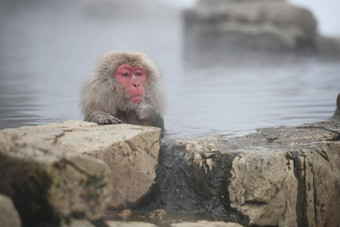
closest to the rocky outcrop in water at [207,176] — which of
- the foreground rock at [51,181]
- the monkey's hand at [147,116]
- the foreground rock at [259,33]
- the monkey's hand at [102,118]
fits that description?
the foreground rock at [51,181]

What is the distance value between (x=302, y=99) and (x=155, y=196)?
13.3ft

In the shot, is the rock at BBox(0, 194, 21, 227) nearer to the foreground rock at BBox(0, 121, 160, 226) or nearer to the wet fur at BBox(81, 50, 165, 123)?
the foreground rock at BBox(0, 121, 160, 226)

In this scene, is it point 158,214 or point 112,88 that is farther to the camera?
point 112,88

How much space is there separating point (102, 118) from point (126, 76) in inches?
23.4

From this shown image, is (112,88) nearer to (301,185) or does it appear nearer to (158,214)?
(158,214)

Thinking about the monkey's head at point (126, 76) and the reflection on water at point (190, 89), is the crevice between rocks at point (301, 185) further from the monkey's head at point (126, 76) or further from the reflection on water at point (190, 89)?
the monkey's head at point (126, 76)

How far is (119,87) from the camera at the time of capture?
4.11m

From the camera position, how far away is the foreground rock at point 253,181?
9.52 feet

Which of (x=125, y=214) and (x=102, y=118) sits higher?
(x=102, y=118)

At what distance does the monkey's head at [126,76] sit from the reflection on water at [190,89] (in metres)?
0.36

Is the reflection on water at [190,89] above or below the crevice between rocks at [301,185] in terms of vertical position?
above

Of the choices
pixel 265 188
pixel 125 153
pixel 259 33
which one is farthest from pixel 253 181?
pixel 259 33

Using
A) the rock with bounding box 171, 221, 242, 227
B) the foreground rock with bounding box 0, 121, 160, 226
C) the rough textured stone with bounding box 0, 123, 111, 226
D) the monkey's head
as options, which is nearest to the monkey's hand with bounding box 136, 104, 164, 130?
the monkey's head

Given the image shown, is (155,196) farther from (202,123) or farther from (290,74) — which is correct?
(290,74)
